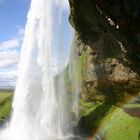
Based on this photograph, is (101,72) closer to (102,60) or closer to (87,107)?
(102,60)

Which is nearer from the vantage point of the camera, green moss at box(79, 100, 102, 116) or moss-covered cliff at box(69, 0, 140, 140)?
moss-covered cliff at box(69, 0, 140, 140)

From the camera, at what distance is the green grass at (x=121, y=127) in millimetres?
36969

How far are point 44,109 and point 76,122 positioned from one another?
→ 5149 millimetres

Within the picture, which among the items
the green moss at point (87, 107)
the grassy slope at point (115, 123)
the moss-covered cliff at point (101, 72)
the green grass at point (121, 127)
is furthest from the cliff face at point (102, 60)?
the green grass at point (121, 127)

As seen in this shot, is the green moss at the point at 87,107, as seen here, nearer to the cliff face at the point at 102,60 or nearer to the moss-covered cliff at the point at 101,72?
the moss-covered cliff at the point at 101,72

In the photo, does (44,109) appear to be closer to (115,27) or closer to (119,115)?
(119,115)

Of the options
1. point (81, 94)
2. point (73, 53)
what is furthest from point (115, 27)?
point (73, 53)

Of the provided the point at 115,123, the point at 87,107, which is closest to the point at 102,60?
the point at 87,107

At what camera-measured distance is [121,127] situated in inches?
1581

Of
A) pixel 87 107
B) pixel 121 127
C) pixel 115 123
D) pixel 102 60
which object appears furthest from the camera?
pixel 87 107

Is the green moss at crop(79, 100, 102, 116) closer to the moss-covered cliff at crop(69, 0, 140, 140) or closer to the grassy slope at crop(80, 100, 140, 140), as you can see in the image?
the grassy slope at crop(80, 100, 140, 140)

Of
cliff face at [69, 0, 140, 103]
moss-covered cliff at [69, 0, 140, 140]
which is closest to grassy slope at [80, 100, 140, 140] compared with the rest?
moss-covered cliff at [69, 0, 140, 140]

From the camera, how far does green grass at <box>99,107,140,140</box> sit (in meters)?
37.0

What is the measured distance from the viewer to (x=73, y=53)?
2704 inches
